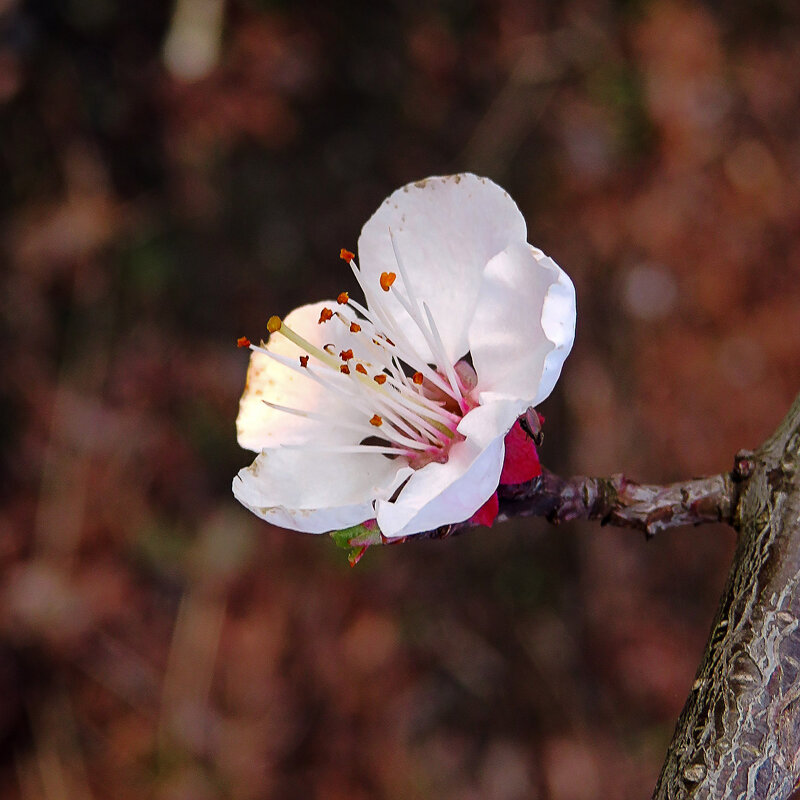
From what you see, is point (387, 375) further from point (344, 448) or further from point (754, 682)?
point (754, 682)

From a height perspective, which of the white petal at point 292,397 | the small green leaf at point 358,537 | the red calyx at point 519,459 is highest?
the white petal at point 292,397

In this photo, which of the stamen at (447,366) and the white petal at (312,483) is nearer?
the white petal at (312,483)

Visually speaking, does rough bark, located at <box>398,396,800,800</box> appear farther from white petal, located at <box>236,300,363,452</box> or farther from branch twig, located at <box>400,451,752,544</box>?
white petal, located at <box>236,300,363,452</box>

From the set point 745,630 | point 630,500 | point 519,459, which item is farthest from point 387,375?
point 745,630

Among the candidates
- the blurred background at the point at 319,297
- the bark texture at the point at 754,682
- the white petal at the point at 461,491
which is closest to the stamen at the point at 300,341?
the white petal at the point at 461,491

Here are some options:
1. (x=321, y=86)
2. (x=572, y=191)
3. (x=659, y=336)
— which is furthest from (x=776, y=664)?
(x=321, y=86)

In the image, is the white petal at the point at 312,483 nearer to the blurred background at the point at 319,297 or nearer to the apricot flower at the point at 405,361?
the apricot flower at the point at 405,361

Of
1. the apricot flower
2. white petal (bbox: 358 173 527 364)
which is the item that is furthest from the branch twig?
white petal (bbox: 358 173 527 364)
